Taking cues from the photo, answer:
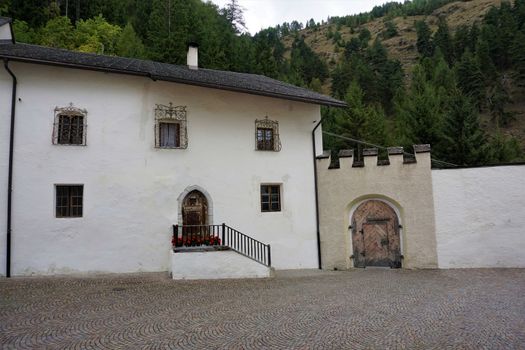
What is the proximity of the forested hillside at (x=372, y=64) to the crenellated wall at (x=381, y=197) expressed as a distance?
467 inches

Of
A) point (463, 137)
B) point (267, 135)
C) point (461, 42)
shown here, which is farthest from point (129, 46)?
point (461, 42)

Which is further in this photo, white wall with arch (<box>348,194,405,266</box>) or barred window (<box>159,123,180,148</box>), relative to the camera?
white wall with arch (<box>348,194,405,266</box>)

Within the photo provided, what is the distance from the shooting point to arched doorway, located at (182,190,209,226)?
456 inches

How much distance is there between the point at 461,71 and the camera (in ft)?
149

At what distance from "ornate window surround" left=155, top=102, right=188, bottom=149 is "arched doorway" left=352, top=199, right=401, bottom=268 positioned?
6.67 metres

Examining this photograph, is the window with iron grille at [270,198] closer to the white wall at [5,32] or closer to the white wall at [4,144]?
the white wall at [4,144]

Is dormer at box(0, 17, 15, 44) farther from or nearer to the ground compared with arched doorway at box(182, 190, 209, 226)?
farther from the ground

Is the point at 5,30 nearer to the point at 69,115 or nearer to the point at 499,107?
the point at 69,115

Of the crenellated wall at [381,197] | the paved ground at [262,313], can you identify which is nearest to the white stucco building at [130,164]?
the crenellated wall at [381,197]

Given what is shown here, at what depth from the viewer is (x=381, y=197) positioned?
12.7 meters

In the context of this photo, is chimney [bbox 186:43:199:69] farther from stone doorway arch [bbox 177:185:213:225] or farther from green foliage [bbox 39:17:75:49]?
green foliage [bbox 39:17:75:49]

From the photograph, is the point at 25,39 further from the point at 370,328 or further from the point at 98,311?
the point at 370,328

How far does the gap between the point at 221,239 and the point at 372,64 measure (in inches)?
2542

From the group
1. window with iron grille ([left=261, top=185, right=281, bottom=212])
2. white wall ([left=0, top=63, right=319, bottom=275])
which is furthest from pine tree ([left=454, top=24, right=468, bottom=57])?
window with iron grille ([left=261, top=185, right=281, bottom=212])
